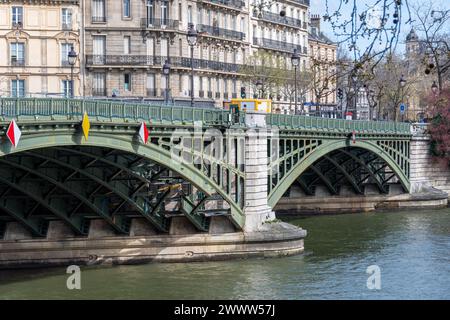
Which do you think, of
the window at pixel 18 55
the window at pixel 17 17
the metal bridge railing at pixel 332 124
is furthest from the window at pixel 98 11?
the metal bridge railing at pixel 332 124

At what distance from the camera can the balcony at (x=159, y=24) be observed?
249ft

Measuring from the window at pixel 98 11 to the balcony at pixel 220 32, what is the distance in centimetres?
804

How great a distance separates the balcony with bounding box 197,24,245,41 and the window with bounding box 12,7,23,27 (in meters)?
14.4

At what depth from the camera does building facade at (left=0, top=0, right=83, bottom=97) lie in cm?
7056

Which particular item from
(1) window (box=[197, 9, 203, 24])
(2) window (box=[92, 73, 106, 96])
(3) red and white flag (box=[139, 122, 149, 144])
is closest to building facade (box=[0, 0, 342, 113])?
(2) window (box=[92, 73, 106, 96])

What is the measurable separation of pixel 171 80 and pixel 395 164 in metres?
19.5

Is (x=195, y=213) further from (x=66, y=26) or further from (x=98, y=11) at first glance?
(x=98, y=11)

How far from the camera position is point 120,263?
43.7 meters

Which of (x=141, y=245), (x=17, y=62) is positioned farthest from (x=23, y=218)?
(x=17, y=62)

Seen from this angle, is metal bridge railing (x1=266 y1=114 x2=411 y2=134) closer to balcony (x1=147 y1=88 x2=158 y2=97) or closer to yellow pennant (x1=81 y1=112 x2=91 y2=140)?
yellow pennant (x1=81 y1=112 x2=91 y2=140)

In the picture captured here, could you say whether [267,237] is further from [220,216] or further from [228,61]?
[228,61]
